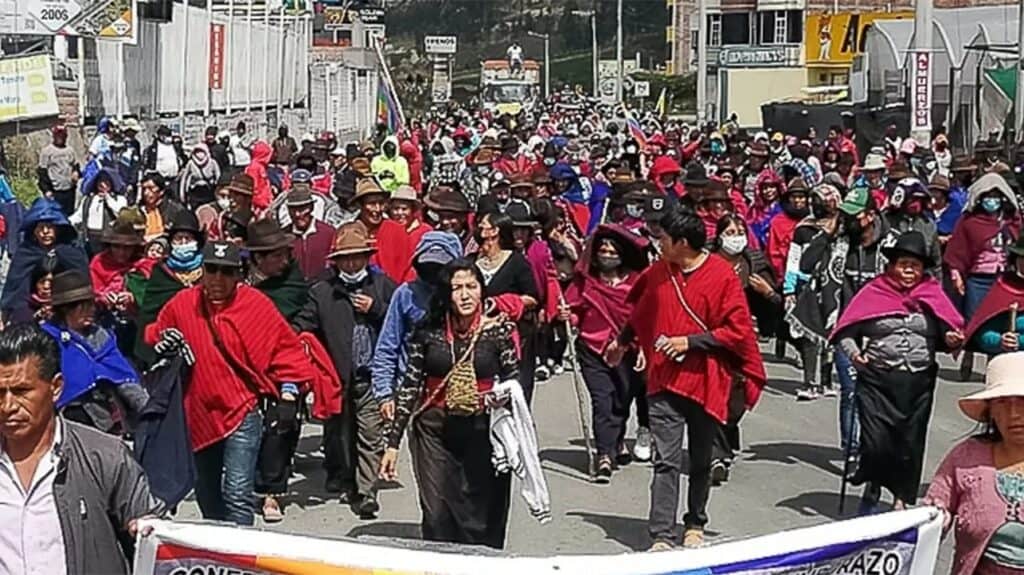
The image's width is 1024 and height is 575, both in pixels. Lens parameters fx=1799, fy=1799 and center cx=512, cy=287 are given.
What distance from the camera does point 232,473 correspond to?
815cm

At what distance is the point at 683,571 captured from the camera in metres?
4.75

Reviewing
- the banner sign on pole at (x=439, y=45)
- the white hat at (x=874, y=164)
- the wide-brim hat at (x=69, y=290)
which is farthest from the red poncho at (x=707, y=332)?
the banner sign on pole at (x=439, y=45)

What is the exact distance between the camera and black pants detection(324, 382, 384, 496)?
1003 cm

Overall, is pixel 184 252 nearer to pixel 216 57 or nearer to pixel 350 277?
pixel 350 277

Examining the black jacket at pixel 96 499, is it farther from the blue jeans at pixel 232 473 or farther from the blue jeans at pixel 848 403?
the blue jeans at pixel 848 403

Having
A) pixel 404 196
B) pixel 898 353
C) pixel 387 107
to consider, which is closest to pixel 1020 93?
pixel 404 196

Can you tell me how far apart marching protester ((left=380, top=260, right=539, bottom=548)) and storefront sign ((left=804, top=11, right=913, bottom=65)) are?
231ft

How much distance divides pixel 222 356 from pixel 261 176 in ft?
37.6

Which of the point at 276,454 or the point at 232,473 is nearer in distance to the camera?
the point at 232,473

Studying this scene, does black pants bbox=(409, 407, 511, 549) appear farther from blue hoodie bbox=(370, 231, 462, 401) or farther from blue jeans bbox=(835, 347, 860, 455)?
blue jeans bbox=(835, 347, 860, 455)

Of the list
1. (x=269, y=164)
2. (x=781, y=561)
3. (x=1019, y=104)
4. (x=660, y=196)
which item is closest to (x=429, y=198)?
(x=660, y=196)

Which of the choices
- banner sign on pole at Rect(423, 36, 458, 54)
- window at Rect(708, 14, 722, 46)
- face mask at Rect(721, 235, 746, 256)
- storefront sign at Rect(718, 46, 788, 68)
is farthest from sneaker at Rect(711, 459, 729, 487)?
banner sign on pole at Rect(423, 36, 458, 54)

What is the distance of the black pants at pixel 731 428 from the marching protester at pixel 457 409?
5.89 feet

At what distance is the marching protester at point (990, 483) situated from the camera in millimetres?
5133
